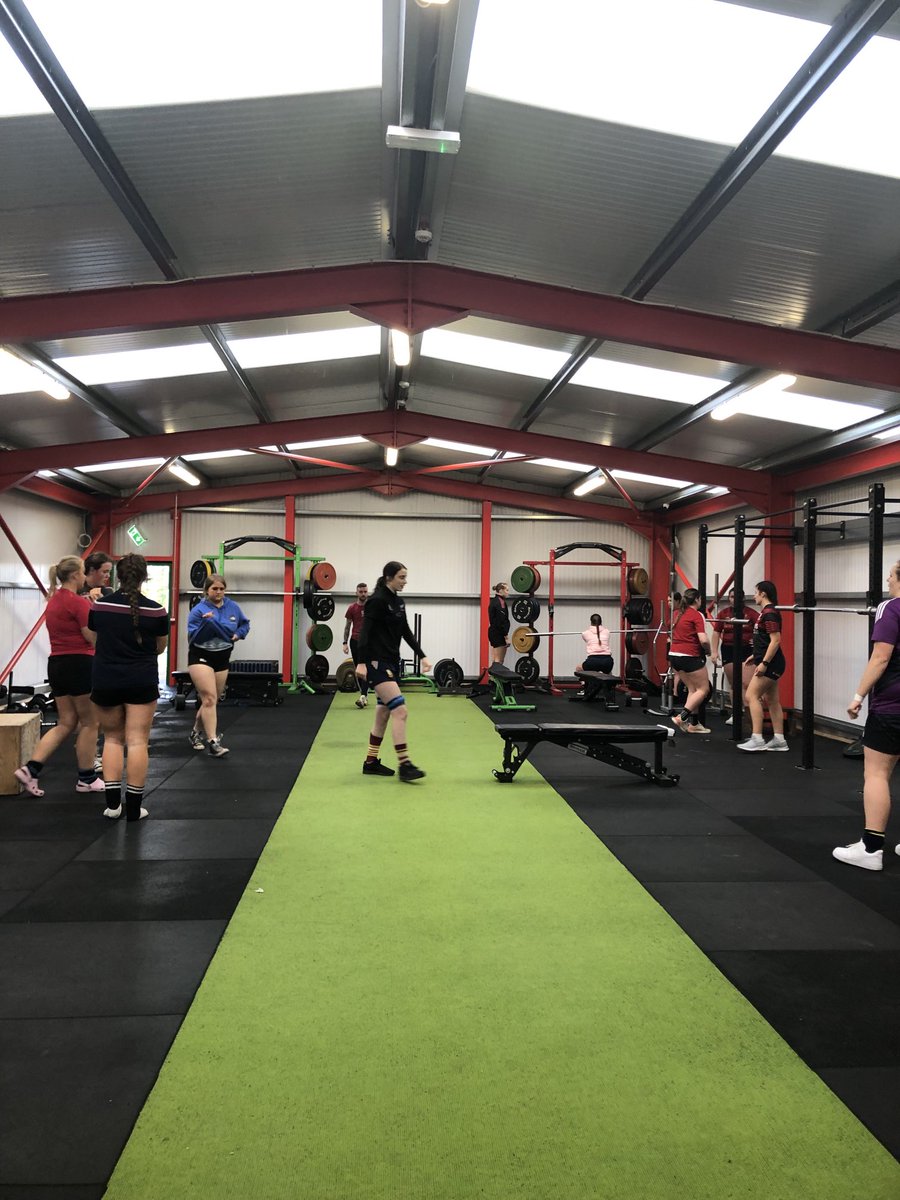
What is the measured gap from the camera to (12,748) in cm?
465

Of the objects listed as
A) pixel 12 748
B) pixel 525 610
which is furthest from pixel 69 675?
pixel 525 610

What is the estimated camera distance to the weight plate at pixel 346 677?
1078 centimetres

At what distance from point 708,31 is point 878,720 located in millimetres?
2966

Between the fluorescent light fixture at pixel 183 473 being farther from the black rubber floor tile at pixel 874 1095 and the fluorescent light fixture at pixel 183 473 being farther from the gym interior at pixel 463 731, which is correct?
the black rubber floor tile at pixel 874 1095

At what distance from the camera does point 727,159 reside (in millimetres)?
3514

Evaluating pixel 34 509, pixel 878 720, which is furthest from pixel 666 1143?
pixel 34 509

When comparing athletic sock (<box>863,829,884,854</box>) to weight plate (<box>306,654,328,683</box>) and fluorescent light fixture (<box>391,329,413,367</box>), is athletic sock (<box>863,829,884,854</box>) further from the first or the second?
weight plate (<box>306,654,328,683</box>)

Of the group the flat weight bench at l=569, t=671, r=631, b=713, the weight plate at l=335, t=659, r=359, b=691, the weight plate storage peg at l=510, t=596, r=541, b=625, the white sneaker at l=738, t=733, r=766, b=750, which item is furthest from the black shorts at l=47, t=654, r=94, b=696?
the weight plate storage peg at l=510, t=596, r=541, b=625

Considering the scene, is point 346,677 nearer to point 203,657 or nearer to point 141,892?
point 203,657

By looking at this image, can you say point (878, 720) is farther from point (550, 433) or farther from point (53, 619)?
point (550, 433)

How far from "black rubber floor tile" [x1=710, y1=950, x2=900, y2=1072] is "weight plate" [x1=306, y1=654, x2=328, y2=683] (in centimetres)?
881

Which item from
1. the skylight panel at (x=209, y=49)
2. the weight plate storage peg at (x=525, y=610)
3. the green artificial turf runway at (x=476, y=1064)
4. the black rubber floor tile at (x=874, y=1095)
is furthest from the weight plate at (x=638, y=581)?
the black rubber floor tile at (x=874, y=1095)

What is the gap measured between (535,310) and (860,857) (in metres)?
3.75

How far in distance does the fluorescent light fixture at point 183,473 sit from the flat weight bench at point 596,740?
6.71 metres
